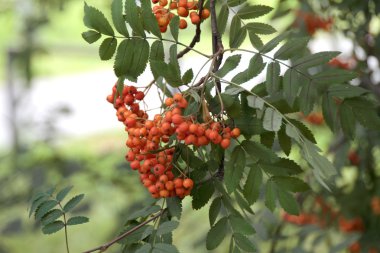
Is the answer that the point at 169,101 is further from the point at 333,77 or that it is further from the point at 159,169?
the point at 333,77

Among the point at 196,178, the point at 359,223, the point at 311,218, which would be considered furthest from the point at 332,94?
the point at 311,218

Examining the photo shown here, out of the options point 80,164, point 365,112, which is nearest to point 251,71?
point 365,112

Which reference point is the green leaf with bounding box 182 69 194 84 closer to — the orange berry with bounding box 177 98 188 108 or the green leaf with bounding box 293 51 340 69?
the orange berry with bounding box 177 98 188 108

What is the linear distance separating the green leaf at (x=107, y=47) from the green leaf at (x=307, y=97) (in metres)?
0.32

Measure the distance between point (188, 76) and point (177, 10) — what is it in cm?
13

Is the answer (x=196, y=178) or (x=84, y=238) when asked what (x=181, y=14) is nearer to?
(x=196, y=178)

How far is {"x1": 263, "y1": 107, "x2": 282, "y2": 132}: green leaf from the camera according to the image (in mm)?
849

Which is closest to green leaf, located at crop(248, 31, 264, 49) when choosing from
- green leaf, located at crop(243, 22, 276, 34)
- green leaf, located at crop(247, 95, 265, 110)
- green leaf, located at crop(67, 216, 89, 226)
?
green leaf, located at crop(243, 22, 276, 34)

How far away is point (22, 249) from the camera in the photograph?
13.5 feet

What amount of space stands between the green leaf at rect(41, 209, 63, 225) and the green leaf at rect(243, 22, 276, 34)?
1.50ft

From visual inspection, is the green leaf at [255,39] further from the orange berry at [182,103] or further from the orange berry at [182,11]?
the orange berry at [182,103]

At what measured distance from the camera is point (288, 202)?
969 millimetres

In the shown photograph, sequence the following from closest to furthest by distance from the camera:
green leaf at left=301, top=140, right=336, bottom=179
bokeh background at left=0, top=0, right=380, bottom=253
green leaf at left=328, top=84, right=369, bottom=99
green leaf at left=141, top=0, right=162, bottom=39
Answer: green leaf at left=301, top=140, right=336, bottom=179
green leaf at left=141, top=0, right=162, bottom=39
green leaf at left=328, top=84, right=369, bottom=99
bokeh background at left=0, top=0, right=380, bottom=253

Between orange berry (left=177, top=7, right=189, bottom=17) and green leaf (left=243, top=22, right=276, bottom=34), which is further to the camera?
green leaf (left=243, top=22, right=276, bottom=34)
